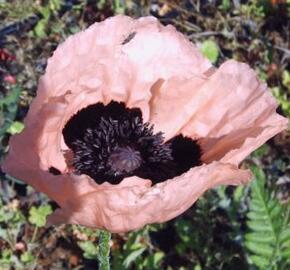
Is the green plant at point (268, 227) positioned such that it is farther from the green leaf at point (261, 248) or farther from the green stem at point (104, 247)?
the green stem at point (104, 247)

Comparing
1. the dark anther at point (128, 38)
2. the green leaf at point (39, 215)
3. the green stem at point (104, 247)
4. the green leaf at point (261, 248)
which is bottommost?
the green leaf at point (39, 215)

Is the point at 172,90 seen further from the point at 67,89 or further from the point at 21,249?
the point at 21,249

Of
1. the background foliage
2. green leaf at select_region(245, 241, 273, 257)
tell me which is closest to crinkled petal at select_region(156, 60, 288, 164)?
the background foliage

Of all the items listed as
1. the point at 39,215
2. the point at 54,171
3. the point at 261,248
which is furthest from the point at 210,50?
the point at 54,171

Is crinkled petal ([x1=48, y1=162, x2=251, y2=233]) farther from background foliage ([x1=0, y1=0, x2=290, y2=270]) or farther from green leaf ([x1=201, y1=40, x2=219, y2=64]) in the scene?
green leaf ([x1=201, y1=40, x2=219, y2=64])

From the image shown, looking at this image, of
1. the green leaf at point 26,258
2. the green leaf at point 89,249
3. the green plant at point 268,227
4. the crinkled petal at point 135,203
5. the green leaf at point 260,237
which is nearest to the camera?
the crinkled petal at point 135,203

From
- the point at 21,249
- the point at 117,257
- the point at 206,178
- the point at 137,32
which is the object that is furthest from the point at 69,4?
the point at 206,178

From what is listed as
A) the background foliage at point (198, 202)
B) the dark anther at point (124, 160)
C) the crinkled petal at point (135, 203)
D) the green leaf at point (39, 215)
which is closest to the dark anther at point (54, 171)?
the dark anther at point (124, 160)

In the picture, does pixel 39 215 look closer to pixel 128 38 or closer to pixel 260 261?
pixel 260 261
